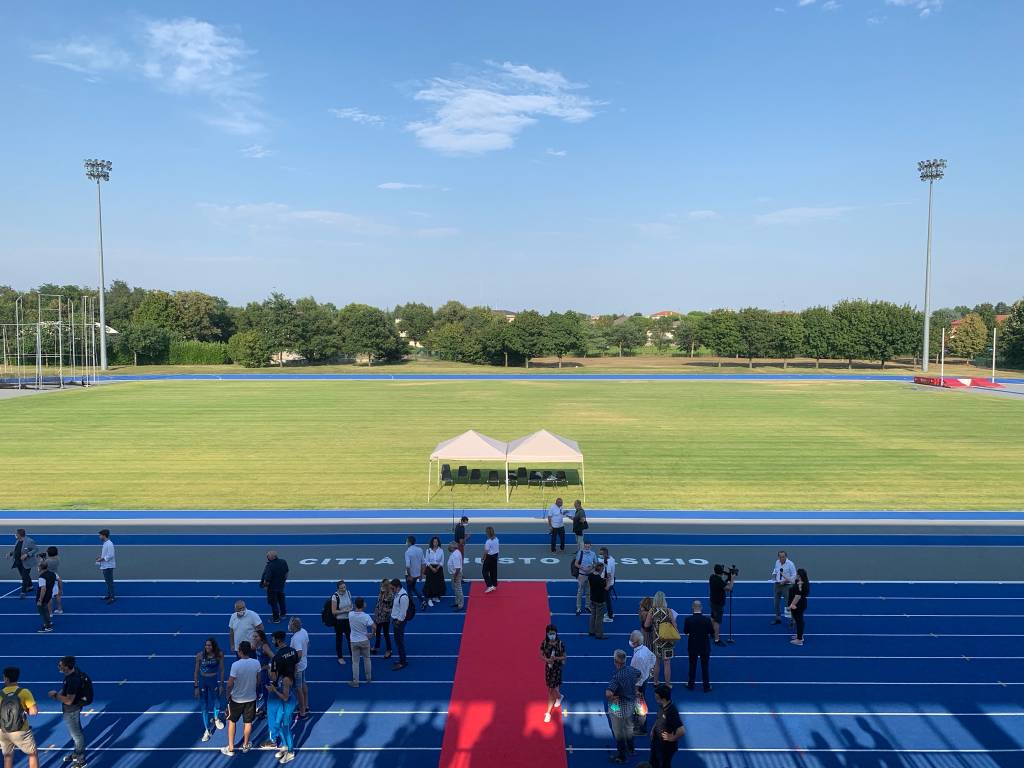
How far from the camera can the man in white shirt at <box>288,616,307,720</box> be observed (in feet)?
29.5

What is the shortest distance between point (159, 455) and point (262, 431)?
22.4 feet

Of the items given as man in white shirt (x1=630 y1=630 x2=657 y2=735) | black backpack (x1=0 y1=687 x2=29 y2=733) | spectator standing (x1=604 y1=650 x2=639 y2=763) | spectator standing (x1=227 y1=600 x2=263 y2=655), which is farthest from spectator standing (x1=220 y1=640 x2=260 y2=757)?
man in white shirt (x1=630 y1=630 x2=657 y2=735)

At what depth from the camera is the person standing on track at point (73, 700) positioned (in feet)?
26.4

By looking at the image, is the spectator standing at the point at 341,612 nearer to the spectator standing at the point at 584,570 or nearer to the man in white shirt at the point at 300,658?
the man in white shirt at the point at 300,658

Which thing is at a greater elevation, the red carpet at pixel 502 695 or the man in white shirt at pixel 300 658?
the man in white shirt at pixel 300 658

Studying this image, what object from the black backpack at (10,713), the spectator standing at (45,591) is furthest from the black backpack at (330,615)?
the spectator standing at (45,591)

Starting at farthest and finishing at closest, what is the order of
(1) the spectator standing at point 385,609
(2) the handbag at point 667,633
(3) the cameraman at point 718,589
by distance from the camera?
(3) the cameraman at point 718,589
(1) the spectator standing at point 385,609
(2) the handbag at point 667,633

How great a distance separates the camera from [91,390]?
189 ft

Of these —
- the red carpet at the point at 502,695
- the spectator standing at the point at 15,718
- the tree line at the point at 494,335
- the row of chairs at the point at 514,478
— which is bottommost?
the red carpet at the point at 502,695

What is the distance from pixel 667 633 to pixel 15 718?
25.9ft

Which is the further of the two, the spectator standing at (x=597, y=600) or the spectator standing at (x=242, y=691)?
the spectator standing at (x=597, y=600)

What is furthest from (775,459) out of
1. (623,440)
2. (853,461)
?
(623,440)

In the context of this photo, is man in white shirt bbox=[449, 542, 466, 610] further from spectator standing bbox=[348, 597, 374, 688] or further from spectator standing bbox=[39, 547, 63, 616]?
spectator standing bbox=[39, 547, 63, 616]

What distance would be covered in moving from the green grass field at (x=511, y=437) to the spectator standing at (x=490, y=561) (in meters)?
7.64
